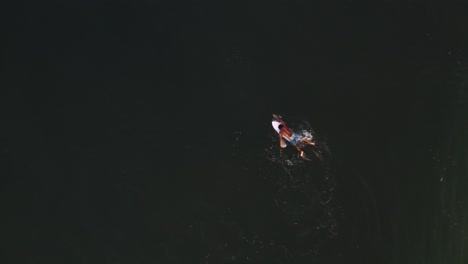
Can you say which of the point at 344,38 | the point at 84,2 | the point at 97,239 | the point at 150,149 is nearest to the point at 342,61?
the point at 344,38

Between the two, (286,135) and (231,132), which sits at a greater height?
(286,135)

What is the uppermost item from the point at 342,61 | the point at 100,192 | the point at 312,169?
the point at 342,61

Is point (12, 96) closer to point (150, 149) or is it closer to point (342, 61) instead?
point (150, 149)
